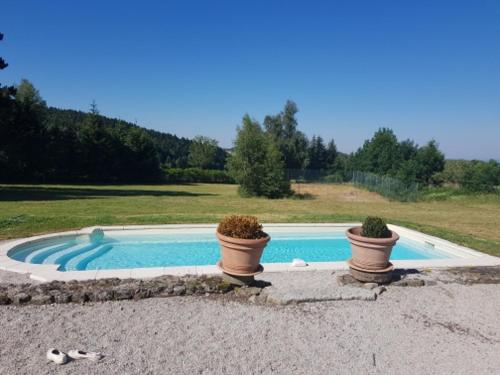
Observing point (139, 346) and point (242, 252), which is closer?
point (139, 346)

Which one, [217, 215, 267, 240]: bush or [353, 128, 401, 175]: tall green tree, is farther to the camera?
[353, 128, 401, 175]: tall green tree

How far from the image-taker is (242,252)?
4.50m

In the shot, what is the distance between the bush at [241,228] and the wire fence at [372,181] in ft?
63.9

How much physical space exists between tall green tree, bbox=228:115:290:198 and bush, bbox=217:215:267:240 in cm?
1708

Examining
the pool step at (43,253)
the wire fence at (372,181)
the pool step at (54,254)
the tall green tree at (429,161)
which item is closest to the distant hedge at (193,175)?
the wire fence at (372,181)

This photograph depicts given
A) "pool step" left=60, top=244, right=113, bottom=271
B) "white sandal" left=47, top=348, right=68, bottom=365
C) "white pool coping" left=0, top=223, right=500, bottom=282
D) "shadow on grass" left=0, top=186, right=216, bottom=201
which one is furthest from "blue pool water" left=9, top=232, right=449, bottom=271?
"shadow on grass" left=0, top=186, right=216, bottom=201

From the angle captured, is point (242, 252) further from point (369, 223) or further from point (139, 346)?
point (369, 223)

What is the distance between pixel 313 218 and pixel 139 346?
9.43 metres

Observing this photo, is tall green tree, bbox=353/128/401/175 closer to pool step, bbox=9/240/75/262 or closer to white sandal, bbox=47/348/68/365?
pool step, bbox=9/240/75/262

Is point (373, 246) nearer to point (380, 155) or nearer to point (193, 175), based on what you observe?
point (193, 175)

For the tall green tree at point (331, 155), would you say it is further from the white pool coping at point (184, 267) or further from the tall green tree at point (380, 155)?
the white pool coping at point (184, 267)

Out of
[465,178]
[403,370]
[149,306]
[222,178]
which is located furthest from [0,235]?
[222,178]

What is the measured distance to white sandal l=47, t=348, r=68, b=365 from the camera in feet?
9.40

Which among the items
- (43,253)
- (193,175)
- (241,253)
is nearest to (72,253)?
(43,253)
